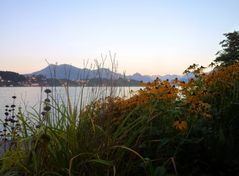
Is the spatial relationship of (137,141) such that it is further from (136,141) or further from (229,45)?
(229,45)

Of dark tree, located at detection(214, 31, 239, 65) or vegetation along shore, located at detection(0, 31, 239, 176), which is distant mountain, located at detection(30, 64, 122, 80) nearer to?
vegetation along shore, located at detection(0, 31, 239, 176)

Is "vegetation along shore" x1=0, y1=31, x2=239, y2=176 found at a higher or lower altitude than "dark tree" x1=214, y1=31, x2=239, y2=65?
lower

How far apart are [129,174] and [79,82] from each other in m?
0.99

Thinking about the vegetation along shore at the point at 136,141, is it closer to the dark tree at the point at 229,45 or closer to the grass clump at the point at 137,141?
the grass clump at the point at 137,141

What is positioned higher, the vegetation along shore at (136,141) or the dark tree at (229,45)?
the dark tree at (229,45)

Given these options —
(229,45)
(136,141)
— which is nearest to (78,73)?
(136,141)

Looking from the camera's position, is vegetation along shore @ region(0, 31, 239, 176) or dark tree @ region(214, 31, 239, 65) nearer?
vegetation along shore @ region(0, 31, 239, 176)

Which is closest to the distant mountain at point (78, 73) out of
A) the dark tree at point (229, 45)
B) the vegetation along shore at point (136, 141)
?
the vegetation along shore at point (136, 141)

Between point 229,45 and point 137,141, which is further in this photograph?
point 229,45

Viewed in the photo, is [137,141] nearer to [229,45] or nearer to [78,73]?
[78,73]

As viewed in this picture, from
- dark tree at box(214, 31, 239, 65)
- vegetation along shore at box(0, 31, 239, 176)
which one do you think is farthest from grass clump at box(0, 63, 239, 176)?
dark tree at box(214, 31, 239, 65)

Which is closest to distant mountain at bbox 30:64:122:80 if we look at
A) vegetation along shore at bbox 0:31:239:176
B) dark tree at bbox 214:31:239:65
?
vegetation along shore at bbox 0:31:239:176

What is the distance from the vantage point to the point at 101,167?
2461mm

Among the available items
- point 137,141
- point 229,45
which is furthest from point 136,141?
point 229,45
